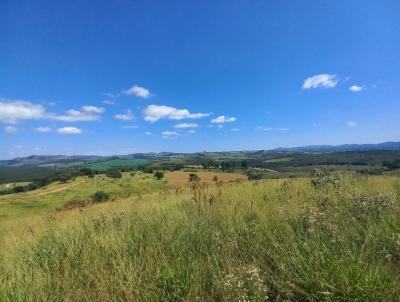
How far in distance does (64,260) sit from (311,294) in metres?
3.36

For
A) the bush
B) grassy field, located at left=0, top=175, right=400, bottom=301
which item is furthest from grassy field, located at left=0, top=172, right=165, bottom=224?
grassy field, located at left=0, top=175, right=400, bottom=301

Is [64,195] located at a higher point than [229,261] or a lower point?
lower

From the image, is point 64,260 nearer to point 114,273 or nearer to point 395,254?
point 114,273

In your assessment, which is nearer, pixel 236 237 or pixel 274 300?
pixel 274 300

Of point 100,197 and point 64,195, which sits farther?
point 64,195

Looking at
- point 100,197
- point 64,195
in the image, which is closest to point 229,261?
point 100,197

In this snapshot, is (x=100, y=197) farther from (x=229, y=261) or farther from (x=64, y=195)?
(x=229, y=261)

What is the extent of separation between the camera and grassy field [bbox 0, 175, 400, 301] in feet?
10.1

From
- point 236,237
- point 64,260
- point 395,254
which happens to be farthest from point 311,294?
point 64,260

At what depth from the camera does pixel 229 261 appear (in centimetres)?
393

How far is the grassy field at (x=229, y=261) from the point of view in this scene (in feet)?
10.1

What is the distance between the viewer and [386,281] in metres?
2.87

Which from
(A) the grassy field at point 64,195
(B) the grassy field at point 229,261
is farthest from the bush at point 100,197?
(B) the grassy field at point 229,261

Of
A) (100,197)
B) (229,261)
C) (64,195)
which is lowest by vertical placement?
(64,195)
